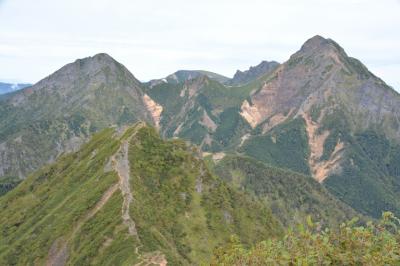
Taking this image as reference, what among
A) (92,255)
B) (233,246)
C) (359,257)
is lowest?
(92,255)

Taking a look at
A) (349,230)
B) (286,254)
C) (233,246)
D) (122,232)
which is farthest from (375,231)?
(122,232)

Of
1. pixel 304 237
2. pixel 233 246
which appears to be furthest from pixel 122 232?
pixel 304 237

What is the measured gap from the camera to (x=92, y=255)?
651 feet

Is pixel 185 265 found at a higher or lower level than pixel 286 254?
lower

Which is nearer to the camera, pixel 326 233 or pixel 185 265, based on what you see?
pixel 326 233

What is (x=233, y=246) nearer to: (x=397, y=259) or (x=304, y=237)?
(x=304, y=237)

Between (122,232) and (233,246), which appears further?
(122,232)

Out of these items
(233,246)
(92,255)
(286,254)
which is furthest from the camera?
(92,255)

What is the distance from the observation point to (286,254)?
44469 mm

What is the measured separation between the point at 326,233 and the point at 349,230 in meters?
1.93

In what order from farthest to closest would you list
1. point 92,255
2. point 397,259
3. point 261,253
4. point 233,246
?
point 92,255
point 233,246
point 261,253
point 397,259

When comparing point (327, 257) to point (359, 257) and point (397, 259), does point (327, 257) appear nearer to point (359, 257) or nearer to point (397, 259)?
point (359, 257)

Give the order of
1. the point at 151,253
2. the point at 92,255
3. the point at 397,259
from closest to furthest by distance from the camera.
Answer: the point at 397,259 → the point at 151,253 → the point at 92,255

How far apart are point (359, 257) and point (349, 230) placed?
2.17m
